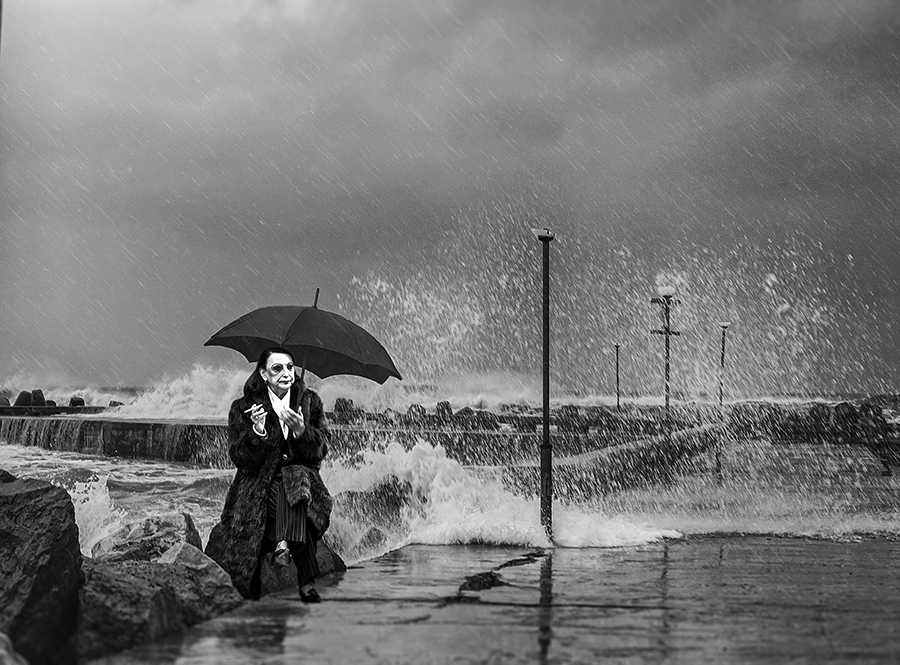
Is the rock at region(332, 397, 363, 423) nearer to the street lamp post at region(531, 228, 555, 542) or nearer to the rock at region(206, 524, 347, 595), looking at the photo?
→ the street lamp post at region(531, 228, 555, 542)

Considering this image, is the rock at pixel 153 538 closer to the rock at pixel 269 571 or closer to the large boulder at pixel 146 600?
the rock at pixel 269 571

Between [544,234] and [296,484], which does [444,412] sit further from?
[296,484]

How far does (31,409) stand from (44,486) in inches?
2318

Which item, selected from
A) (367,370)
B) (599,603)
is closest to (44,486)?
(367,370)

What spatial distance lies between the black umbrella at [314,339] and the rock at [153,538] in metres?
2.63

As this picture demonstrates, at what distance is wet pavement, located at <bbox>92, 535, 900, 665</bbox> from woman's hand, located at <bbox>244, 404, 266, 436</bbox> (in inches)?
43.9

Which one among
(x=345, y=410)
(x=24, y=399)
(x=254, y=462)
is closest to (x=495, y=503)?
(x=254, y=462)

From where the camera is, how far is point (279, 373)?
6.83 meters

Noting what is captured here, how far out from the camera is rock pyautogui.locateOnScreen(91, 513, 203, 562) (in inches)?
396

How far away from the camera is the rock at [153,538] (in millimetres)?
10070

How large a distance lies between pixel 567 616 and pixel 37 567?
3045mm

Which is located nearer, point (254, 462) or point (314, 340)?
point (254, 462)

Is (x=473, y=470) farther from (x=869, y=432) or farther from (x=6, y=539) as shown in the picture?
(x=869, y=432)


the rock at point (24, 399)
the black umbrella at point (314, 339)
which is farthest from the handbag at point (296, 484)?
the rock at point (24, 399)
